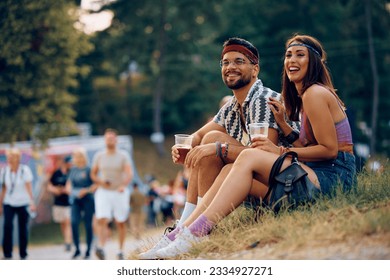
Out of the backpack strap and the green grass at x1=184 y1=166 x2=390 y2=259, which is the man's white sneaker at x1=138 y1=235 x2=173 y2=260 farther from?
the backpack strap

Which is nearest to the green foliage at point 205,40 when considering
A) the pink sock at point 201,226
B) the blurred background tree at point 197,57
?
the blurred background tree at point 197,57

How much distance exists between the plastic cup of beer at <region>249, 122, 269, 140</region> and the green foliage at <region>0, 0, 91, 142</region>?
42.4ft

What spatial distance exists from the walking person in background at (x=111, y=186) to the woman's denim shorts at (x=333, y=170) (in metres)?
6.89

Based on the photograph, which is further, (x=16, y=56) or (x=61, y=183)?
(x=16, y=56)

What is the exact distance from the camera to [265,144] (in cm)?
551

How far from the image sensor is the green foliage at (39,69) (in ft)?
60.7

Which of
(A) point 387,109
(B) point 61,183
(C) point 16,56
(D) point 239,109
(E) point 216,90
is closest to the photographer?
(D) point 239,109

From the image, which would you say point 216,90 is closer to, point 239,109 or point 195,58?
point 195,58

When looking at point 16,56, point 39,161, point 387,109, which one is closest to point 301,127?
point 16,56

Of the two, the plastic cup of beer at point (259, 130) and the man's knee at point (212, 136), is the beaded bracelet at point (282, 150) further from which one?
the man's knee at point (212, 136)

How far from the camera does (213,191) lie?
571 cm

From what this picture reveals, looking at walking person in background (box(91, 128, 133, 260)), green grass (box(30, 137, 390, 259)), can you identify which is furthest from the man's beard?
walking person in background (box(91, 128, 133, 260))

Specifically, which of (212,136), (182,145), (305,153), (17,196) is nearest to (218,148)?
(212,136)
